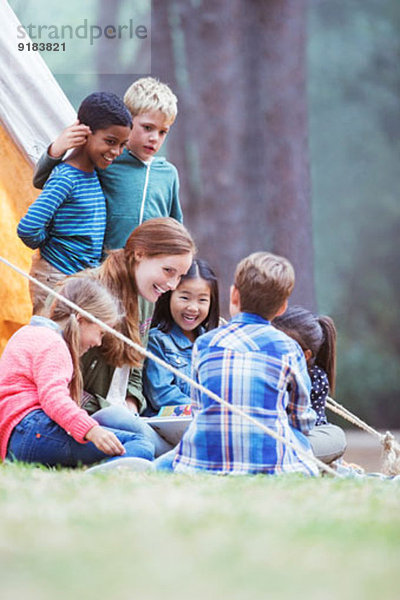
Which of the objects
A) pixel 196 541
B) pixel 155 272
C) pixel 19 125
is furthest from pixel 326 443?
pixel 196 541

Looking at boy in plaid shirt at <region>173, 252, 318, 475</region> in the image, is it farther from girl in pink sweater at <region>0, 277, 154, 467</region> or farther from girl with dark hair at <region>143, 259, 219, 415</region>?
girl with dark hair at <region>143, 259, 219, 415</region>

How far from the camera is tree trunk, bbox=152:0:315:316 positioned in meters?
6.66

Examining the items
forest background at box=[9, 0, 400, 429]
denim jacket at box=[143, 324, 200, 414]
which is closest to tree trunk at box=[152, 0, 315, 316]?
forest background at box=[9, 0, 400, 429]

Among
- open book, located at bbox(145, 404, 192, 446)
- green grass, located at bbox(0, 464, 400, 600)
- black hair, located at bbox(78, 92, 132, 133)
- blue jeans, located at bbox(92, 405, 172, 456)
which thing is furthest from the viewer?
black hair, located at bbox(78, 92, 132, 133)

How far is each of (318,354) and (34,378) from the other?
1.13 metres

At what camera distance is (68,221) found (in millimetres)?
3160

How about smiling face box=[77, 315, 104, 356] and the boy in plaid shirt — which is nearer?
the boy in plaid shirt

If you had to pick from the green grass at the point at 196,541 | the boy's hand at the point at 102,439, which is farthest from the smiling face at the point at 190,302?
the green grass at the point at 196,541

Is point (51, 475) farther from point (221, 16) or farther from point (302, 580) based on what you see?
point (221, 16)

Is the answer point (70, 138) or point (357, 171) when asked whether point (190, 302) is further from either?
point (357, 171)

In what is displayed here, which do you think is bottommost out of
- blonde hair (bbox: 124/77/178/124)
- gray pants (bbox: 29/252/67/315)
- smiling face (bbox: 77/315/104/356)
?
smiling face (bbox: 77/315/104/356)

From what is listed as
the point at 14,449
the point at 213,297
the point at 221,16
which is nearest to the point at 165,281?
the point at 213,297

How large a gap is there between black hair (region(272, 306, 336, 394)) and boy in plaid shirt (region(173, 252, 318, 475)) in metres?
0.75

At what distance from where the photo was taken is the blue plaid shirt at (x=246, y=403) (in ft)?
7.88
